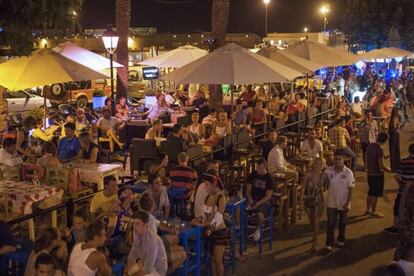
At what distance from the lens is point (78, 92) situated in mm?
27312

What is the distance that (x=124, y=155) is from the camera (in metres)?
13.0

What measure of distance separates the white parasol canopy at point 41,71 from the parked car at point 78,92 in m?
10.6

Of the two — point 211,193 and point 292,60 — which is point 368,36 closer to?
point 292,60

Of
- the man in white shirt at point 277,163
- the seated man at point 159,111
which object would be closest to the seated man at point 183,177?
the man in white shirt at point 277,163

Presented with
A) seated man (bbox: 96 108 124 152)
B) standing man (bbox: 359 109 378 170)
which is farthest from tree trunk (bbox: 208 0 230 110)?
standing man (bbox: 359 109 378 170)

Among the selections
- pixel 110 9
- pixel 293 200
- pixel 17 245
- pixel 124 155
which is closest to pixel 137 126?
pixel 124 155

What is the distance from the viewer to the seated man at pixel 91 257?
18.7ft

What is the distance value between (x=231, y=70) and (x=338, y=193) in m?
3.43

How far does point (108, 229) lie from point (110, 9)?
231 feet

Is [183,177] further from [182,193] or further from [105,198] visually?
[105,198]

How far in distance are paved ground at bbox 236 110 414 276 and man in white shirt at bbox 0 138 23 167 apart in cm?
426

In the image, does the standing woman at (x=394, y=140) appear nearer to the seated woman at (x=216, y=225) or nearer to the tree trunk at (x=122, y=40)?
the seated woman at (x=216, y=225)

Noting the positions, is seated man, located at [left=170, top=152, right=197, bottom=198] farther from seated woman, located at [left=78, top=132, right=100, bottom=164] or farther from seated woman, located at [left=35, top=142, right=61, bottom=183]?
seated woman, located at [left=35, top=142, right=61, bottom=183]

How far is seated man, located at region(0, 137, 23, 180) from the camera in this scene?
956 centimetres
